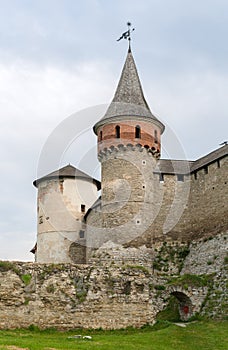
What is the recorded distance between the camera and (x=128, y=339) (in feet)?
76.9

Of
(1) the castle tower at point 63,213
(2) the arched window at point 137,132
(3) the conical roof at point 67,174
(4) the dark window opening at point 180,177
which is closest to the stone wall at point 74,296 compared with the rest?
(2) the arched window at point 137,132

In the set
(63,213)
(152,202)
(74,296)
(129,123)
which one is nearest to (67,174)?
(63,213)

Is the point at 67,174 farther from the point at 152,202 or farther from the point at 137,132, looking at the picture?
the point at 152,202

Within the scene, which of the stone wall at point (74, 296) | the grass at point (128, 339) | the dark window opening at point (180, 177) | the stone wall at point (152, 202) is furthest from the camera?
the dark window opening at point (180, 177)

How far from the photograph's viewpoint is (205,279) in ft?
113

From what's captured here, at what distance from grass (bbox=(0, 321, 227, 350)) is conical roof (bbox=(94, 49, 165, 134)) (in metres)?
20.2

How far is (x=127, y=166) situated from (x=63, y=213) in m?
10.9

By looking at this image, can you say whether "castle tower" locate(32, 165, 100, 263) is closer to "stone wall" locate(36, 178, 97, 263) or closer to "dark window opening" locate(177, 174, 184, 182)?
"stone wall" locate(36, 178, 97, 263)

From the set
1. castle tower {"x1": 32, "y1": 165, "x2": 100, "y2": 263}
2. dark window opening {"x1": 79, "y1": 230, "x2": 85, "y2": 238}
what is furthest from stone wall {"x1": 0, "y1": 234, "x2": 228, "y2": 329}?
dark window opening {"x1": 79, "y1": 230, "x2": 85, "y2": 238}

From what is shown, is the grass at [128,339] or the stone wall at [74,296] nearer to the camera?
the grass at [128,339]

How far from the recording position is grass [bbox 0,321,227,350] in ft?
67.2

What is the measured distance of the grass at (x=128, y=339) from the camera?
20.5m

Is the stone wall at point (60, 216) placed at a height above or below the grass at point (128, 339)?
above

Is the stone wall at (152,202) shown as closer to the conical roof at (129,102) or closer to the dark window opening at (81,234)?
the conical roof at (129,102)
